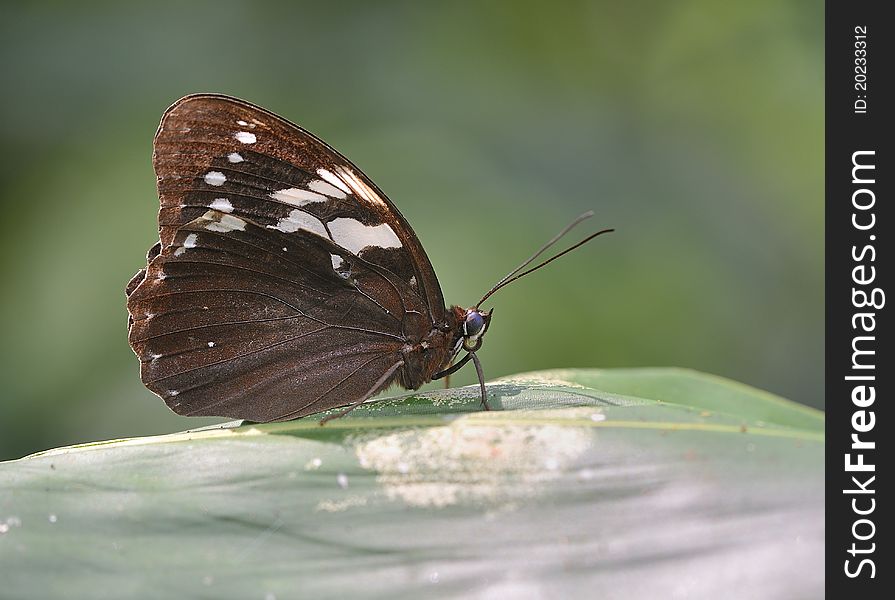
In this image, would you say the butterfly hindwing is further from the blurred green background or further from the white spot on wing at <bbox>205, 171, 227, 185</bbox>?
the blurred green background

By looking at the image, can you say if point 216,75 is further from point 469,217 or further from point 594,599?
point 594,599

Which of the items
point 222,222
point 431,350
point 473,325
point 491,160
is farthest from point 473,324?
point 491,160

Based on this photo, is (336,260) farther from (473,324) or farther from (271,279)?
(473,324)

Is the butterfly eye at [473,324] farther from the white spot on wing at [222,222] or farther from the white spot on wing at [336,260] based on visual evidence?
the white spot on wing at [222,222]
